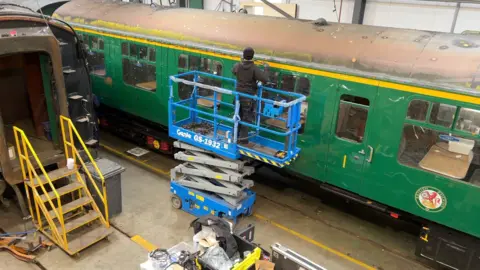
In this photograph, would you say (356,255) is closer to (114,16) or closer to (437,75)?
(437,75)

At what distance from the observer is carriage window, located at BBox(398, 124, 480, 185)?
565 centimetres

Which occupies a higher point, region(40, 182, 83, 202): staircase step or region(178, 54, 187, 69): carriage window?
region(178, 54, 187, 69): carriage window

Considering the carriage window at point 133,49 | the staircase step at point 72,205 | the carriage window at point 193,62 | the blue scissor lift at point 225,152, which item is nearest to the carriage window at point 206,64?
the carriage window at point 193,62

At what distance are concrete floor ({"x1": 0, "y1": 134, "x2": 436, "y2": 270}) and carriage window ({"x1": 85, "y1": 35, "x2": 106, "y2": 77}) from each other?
3.67 meters

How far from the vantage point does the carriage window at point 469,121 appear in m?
5.26

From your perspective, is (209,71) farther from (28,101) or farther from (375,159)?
(28,101)

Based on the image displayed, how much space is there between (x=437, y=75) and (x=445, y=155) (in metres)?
1.30

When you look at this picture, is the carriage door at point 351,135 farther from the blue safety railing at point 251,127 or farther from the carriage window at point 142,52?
the carriage window at point 142,52

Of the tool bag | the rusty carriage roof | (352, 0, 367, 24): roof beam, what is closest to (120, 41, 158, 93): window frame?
the rusty carriage roof

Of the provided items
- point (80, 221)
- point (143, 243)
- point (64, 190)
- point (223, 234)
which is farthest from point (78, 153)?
point (223, 234)

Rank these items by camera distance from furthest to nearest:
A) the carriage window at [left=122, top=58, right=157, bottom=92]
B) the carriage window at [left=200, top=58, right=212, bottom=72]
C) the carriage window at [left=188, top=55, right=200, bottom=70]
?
1. the carriage window at [left=122, top=58, right=157, bottom=92]
2. the carriage window at [left=188, top=55, right=200, bottom=70]
3. the carriage window at [left=200, top=58, right=212, bottom=72]

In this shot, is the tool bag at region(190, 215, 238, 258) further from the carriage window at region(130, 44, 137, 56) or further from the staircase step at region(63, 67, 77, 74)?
the carriage window at region(130, 44, 137, 56)

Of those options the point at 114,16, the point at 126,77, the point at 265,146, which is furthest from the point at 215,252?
the point at 114,16

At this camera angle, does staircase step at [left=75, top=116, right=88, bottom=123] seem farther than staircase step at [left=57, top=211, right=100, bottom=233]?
Yes
